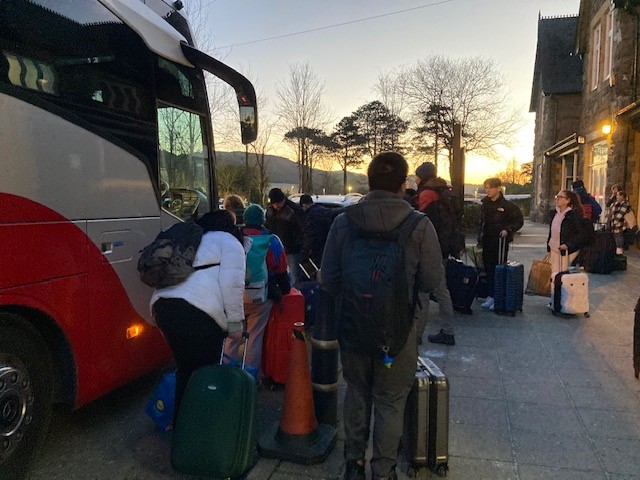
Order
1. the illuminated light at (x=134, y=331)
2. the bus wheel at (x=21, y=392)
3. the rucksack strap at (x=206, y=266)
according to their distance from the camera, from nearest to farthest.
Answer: the bus wheel at (x=21, y=392) < the rucksack strap at (x=206, y=266) < the illuminated light at (x=134, y=331)

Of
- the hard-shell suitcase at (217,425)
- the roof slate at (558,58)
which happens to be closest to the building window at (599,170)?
the roof slate at (558,58)

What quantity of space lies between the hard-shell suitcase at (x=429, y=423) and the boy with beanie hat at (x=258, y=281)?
174cm

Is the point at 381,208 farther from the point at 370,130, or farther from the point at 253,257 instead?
the point at 370,130

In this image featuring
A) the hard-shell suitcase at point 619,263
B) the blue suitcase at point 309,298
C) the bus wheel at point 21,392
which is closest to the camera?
the bus wheel at point 21,392

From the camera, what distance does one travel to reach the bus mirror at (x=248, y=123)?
553 centimetres

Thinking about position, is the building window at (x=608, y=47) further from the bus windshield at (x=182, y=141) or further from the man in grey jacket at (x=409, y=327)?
the man in grey jacket at (x=409, y=327)

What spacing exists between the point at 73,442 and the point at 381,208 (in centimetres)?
288

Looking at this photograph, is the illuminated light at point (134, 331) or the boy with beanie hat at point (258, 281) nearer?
the illuminated light at point (134, 331)

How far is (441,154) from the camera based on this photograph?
34.0 meters

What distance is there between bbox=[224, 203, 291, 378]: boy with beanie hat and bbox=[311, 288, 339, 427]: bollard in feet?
3.37

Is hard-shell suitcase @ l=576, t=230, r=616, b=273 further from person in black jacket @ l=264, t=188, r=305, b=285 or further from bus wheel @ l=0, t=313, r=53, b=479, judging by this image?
bus wheel @ l=0, t=313, r=53, b=479

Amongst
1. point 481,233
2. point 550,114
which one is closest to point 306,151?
point 550,114

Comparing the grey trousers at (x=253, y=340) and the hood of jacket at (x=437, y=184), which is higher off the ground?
the hood of jacket at (x=437, y=184)

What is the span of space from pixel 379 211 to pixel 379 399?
1.07m
